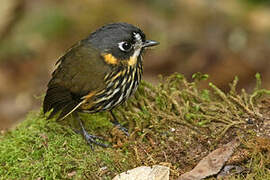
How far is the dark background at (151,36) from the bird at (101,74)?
12.8 ft

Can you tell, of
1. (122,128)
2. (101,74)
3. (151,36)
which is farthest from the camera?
(151,36)

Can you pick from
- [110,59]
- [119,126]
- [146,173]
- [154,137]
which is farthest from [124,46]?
[146,173]

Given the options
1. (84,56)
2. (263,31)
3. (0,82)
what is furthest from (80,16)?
(84,56)

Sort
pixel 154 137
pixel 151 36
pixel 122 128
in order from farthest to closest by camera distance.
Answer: pixel 151 36, pixel 122 128, pixel 154 137

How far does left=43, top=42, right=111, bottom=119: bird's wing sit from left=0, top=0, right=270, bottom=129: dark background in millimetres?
3886

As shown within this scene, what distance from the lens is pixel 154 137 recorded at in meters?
3.49

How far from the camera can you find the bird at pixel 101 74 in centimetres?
382

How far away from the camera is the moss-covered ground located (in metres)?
3.16

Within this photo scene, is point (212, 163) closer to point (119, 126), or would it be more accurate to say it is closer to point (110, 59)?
point (119, 126)

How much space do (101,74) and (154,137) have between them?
2.40 feet

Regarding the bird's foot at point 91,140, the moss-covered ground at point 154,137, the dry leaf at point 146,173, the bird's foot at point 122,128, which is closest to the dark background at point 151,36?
the moss-covered ground at point 154,137

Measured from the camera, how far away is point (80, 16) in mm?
9461

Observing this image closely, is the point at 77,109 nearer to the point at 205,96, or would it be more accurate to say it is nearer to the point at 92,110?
the point at 92,110

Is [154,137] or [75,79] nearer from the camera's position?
[154,137]
